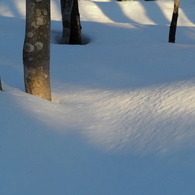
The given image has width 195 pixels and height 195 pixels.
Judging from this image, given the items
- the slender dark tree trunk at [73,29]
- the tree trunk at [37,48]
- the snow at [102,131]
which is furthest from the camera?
the slender dark tree trunk at [73,29]

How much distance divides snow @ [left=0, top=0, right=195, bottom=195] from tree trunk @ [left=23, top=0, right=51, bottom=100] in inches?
10.3

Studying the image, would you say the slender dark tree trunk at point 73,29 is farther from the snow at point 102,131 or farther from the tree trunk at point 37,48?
the tree trunk at point 37,48

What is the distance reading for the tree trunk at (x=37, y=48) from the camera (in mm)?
4758

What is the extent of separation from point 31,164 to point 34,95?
1.96 metres

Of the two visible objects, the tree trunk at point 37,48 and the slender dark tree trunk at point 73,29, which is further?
the slender dark tree trunk at point 73,29

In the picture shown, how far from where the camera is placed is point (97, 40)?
1089cm

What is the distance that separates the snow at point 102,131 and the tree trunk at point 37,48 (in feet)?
0.85

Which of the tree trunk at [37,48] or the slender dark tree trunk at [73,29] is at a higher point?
the tree trunk at [37,48]

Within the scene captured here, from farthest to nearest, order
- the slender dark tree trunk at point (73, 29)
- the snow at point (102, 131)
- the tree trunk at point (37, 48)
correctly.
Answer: the slender dark tree trunk at point (73, 29) < the tree trunk at point (37, 48) < the snow at point (102, 131)

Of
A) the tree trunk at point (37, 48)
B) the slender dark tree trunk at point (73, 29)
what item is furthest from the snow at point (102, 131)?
the slender dark tree trunk at point (73, 29)

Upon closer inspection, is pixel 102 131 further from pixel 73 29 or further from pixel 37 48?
pixel 73 29

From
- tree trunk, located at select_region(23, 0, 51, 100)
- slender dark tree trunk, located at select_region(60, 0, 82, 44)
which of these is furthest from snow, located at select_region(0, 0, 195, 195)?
slender dark tree trunk, located at select_region(60, 0, 82, 44)

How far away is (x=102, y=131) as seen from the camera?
4.07m

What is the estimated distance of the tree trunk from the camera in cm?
476
